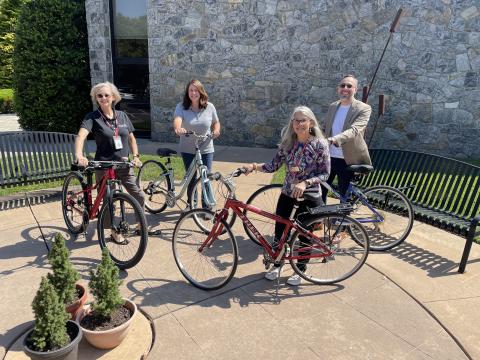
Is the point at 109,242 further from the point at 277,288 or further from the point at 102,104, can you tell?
the point at 277,288

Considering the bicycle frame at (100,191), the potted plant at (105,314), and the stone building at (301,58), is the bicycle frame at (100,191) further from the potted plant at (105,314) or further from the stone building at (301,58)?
the stone building at (301,58)

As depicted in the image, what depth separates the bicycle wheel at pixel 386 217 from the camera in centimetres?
457

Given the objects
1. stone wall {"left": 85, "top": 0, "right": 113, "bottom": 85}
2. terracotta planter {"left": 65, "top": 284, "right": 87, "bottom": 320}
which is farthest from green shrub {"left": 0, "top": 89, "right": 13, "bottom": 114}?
terracotta planter {"left": 65, "top": 284, "right": 87, "bottom": 320}

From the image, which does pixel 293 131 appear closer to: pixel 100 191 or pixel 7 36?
pixel 100 191

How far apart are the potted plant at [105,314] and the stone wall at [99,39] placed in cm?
855

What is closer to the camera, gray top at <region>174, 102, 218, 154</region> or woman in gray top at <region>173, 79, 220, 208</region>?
woman in gray top at <region>173, 79, 220, 208</region>

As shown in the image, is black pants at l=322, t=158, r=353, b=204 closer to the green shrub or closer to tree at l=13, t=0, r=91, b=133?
tree at l=13, t=0, r=91, b=133

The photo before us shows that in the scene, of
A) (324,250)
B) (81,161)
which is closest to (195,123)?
(81,161)

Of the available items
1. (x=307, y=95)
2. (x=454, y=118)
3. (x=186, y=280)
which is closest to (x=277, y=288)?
(x=186, y=280)

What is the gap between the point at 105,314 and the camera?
2.91 metres

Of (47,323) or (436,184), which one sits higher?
(436,184)

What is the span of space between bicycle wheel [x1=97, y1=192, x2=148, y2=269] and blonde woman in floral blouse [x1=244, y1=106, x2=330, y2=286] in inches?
45.6

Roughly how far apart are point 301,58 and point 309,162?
610 cm

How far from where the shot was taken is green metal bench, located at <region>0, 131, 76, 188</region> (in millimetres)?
5945
